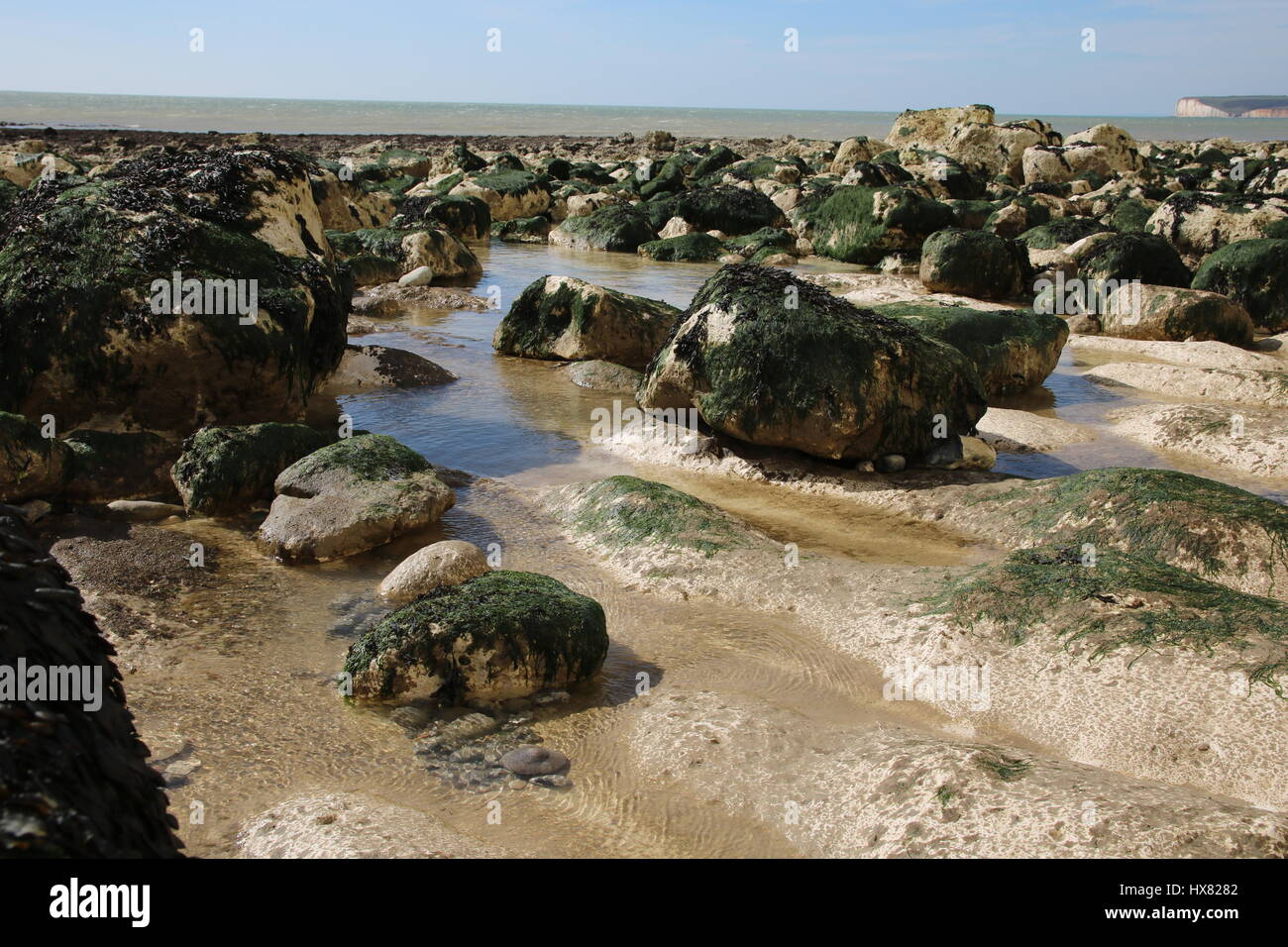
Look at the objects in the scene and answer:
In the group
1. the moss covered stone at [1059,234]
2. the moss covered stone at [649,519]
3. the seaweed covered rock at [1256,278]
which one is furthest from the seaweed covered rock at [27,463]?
the moss covered stone at [1059,234]

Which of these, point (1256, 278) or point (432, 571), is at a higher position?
point (1256, 278)

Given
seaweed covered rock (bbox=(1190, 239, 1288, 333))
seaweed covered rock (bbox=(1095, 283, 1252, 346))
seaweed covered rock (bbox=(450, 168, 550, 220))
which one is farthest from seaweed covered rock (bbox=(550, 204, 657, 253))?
seaweed covered rock (bbox=(1190, 239, 1288, 333))

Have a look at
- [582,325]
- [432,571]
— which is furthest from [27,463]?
[582,325]

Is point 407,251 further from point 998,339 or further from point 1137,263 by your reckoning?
point 1137,263

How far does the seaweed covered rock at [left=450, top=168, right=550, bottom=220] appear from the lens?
30.8 meters

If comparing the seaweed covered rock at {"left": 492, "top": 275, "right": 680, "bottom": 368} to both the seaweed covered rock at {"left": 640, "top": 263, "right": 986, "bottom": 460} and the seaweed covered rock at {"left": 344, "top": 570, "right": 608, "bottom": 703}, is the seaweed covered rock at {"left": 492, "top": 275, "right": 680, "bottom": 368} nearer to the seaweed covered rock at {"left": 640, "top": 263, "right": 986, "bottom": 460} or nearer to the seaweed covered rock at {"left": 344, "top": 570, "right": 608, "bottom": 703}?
the seaweed covered rock at {"left": 640, "top": 263, "right": 986, "bottom": 460}

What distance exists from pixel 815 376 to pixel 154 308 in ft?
21.5

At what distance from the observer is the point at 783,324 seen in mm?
10719

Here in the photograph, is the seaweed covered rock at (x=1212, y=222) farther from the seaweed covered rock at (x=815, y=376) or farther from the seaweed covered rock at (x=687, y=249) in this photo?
the seaweed covered rock at (x=815, y=376)

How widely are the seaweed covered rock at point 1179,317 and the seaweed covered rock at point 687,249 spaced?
35.2 feet

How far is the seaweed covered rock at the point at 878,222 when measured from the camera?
2398 centimetres

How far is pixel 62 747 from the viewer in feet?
7.80

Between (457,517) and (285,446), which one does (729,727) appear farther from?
(285,446)
